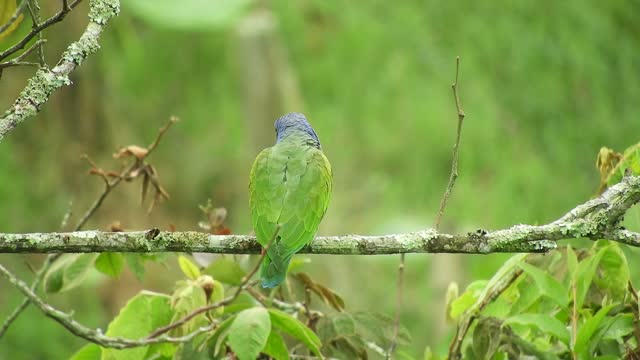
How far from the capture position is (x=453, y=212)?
700 cm

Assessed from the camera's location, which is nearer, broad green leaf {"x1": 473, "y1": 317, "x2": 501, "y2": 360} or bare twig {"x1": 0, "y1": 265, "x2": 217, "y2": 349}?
bare twig {"x1": 0, "y1": 265, "x2": 217, "y2": 349}

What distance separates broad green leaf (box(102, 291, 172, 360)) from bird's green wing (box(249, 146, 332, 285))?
0.30 m

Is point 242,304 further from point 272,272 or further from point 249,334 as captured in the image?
point 249,334

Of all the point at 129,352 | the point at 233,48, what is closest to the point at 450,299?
the point at 129,352

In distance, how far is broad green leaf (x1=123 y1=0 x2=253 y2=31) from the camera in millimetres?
7281

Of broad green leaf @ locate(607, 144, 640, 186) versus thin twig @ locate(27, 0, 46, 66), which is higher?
broad green leaf @ locate(607, 144, 640, 186)

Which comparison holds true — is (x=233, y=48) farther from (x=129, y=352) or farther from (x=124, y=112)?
(x=129, y=352)

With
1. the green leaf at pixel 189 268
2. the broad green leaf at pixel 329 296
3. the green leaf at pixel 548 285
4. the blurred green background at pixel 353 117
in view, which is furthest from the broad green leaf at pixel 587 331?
the blurred green background at pixel 353 117

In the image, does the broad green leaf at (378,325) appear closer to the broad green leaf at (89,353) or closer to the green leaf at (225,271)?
the green leaf at (225,271)

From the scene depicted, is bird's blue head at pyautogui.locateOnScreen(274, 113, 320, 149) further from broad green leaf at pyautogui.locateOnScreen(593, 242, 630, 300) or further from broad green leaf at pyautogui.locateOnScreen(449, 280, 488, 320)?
broad green leaf at pyautogui.locateOnScreen(593, 242, 630, 300)

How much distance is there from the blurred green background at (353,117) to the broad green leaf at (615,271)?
2351mm

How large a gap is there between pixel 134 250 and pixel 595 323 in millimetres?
1158

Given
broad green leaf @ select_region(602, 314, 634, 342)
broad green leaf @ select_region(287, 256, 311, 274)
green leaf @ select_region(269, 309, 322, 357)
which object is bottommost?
green leaf @ select_region(269, 309, 322, 357)

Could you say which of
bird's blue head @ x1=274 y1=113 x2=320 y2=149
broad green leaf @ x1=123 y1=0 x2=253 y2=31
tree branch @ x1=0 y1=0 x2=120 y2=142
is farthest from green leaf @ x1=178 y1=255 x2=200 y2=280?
broad green leaf @ x1=123 y1=0 x2=253 y2=31
